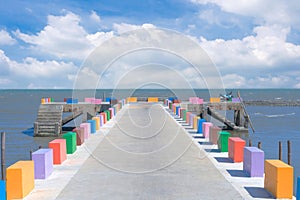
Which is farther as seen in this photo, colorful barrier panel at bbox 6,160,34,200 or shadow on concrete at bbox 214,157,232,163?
shadow on concrete at bbox 214,157,232,163

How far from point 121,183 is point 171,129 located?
49.7 feet

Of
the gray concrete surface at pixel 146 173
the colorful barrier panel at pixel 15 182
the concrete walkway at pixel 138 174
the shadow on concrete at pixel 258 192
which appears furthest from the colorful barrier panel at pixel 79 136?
the shadow on concrete at pixel 258 192

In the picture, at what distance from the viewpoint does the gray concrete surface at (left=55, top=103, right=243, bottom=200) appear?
10.9m

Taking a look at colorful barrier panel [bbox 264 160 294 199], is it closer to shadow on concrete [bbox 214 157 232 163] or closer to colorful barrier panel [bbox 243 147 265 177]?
colorful barrier panel [bbox 243 147 265 177]

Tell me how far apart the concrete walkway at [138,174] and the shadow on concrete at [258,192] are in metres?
0.41

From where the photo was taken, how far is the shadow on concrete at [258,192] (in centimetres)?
1061

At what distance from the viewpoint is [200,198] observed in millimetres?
10438

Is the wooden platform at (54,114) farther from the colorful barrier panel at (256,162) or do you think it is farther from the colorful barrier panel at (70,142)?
the colorful barrier panel at (256,162)

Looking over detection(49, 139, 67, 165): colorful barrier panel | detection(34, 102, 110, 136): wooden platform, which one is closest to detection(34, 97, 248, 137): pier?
detection(34, 102, 110, 136): wooden platform

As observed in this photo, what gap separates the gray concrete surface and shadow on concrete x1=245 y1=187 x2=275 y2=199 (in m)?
0.42

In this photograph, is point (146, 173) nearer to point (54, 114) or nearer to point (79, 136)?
point (79, 136)

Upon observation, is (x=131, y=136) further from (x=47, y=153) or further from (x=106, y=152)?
(x=47, y=153)

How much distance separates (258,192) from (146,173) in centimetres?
406

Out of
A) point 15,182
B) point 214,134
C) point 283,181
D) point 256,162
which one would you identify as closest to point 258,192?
point 283,181
